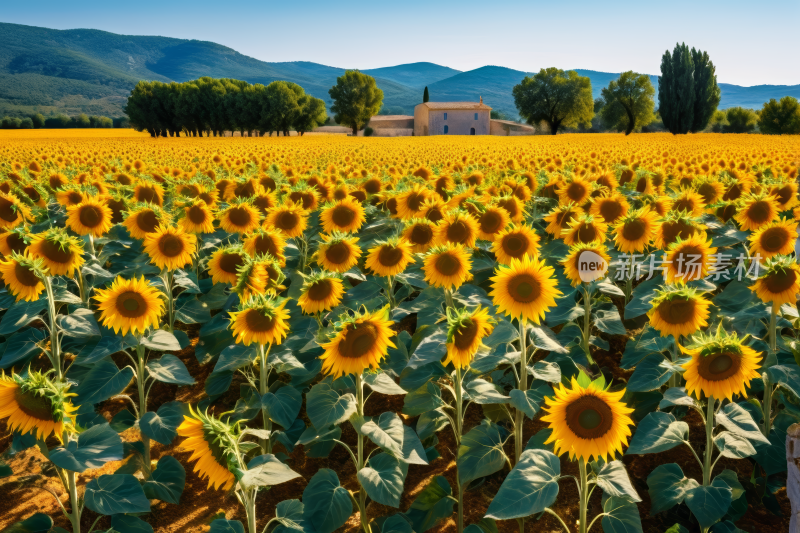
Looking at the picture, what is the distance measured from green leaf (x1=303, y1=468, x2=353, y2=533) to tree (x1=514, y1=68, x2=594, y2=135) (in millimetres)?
87153

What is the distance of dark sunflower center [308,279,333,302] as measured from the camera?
4.00 meters

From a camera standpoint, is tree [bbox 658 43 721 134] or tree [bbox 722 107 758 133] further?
tree [bbox 722 107 758 133]

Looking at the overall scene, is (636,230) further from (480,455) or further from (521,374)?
(480,455)

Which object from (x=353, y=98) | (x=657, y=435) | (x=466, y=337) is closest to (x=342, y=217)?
(x=466, y=337)

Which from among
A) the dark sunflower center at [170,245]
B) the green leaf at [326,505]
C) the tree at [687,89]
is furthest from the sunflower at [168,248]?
the tree at [687,89]

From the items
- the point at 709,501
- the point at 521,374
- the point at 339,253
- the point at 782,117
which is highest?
the point at 782,117

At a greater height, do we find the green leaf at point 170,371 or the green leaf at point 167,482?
the green leaf at point 170,371

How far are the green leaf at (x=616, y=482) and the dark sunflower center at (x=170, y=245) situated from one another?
370 centimetres

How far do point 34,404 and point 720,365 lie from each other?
11.3ft

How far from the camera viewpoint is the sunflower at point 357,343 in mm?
3088

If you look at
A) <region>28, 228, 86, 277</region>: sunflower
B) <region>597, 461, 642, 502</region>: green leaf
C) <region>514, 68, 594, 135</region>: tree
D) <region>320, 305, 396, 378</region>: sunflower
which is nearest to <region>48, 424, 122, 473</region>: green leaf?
<region>320, 305, 396, 378</region>: sunflower

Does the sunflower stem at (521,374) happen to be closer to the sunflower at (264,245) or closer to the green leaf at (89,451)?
the sunflower at (264,245)

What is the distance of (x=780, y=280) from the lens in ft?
12.1

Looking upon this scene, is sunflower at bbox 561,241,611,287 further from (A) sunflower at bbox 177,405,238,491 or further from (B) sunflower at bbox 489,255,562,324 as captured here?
(A) sunflower at bbox 177,405,238,491
